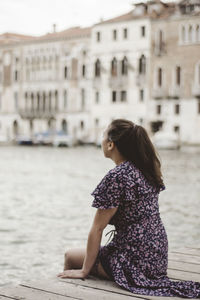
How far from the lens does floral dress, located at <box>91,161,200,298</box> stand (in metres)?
2.88

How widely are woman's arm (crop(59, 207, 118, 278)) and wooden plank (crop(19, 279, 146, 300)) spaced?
7cm

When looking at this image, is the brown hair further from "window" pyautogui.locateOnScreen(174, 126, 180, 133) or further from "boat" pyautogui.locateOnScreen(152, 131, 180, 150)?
"window" pyautogui.locateOnScreen(174, 126, 180, 133)

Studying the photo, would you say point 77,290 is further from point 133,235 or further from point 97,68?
point 97,68

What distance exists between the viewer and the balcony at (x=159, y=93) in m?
39.7

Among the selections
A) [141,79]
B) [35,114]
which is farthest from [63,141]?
[35,114]

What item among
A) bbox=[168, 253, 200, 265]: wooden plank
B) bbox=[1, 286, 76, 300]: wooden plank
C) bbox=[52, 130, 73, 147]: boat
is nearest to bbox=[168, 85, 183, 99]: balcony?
bbox=[52, 130, 73, 147]: boat

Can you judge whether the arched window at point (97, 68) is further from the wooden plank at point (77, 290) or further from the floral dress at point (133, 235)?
the wooden plank at point (77, 290)

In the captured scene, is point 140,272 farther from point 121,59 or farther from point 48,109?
point 48,109

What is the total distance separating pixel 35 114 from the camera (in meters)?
47.0

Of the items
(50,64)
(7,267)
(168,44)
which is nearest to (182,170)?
(7,267)

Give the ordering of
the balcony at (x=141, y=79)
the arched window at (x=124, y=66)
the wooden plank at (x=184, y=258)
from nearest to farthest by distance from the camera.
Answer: the wooden plank at (x=184, y=258), the balcony at (x=141, y=79), the arched window at (x=124, y=66)

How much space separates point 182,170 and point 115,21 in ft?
83.1

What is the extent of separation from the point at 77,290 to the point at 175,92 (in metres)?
37.3

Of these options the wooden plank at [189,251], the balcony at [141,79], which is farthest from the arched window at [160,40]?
the wooden plank at [189,251]
